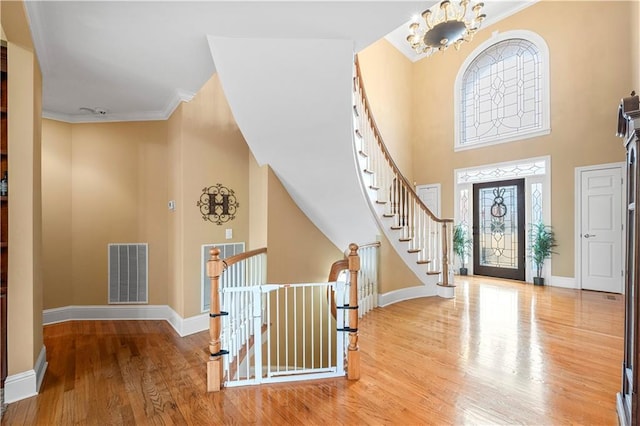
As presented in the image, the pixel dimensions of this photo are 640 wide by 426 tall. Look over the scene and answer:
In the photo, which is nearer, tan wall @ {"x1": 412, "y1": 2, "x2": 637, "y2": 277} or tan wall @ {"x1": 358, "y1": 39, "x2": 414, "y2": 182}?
tan wall @ {"x1": 412, "y1": 2, "x2": 637, "y2": 277}

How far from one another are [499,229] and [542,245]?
33.9 inches

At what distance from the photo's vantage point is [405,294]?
4410mm

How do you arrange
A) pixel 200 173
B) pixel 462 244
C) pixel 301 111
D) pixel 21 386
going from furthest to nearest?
1. pixel 462 244
2. pixel 200 173
3. pixel 301 111
4. pixel 21 386

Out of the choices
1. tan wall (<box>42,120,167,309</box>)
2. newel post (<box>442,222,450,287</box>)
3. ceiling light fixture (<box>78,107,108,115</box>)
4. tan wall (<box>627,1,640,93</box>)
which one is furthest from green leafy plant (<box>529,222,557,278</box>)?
ceiling light fixture (<box>78,107,108,115</box>)

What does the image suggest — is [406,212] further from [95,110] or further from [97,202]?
[95,110]

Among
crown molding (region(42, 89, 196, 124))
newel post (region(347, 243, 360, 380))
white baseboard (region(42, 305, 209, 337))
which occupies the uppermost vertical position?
crown molding (region(42, 89, 196, 124))

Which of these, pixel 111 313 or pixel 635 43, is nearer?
pixel 111 313

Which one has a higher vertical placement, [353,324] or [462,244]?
[462,244]

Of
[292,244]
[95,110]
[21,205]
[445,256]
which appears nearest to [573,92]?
[445,256]

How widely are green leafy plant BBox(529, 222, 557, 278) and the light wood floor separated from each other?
1882 mm

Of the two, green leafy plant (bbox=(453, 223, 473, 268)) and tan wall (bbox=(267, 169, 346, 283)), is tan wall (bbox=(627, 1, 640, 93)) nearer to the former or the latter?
green leafy plant (bbox=(453, 223, 473, 268))

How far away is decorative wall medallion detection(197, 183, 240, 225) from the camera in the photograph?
12.0 feet

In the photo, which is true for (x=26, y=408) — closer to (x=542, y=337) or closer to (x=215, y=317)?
(x=215, y=317)

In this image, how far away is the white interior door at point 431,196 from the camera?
695 cm
